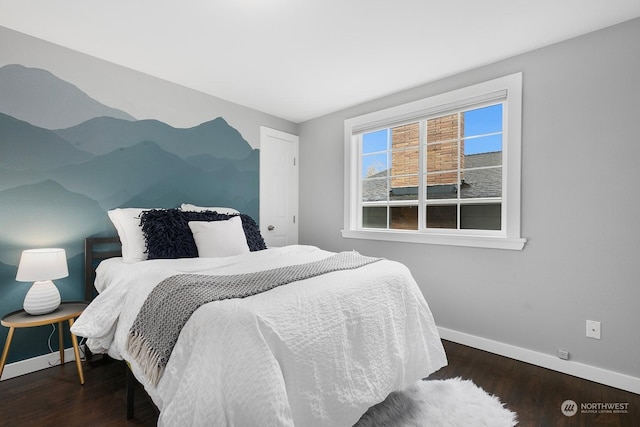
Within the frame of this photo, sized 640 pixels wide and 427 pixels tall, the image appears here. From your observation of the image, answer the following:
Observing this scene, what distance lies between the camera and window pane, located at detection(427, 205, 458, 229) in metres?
2.90

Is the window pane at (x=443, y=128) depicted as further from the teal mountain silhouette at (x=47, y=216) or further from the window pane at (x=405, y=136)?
the teal mountain silhouette at (x=47, y=216)

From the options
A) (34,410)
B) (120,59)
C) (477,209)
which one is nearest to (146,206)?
Result: (120,59)

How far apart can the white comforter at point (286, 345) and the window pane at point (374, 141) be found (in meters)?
1.88

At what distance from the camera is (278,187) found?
398cm

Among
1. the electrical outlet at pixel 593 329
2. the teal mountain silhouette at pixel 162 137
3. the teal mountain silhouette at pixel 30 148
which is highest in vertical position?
the teal mountain silhouette at pixel 162 137

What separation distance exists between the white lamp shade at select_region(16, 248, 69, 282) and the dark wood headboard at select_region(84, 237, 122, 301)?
12.7 inches

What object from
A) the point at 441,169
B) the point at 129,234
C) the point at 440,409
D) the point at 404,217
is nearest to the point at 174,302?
the point at 129,234

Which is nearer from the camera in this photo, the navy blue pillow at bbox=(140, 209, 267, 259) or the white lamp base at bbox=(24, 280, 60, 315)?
the white lamp base at bbox=(24, 280, 60, 315)

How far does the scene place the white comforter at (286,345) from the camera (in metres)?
1.04

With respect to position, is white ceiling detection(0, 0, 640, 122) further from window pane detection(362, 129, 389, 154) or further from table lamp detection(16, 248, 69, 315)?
table lamp detection(16, 248, 69, 315)

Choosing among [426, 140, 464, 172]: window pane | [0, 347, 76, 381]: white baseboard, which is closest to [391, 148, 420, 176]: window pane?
[426, 140, 464, 172]: window pane

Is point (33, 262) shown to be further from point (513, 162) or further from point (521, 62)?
point (521, 62)

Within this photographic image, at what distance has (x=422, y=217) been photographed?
3.08 meters

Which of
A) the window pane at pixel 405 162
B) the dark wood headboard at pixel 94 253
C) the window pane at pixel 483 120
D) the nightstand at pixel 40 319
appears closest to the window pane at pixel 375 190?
the window pane at pixel 405 162
